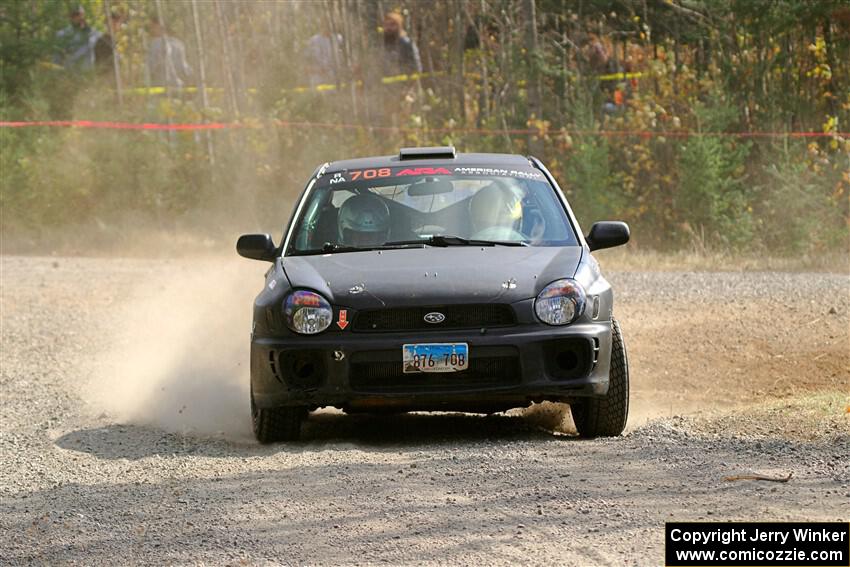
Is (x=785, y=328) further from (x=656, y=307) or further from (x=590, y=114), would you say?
(x=590, y=114)

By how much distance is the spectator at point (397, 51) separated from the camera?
27.4m

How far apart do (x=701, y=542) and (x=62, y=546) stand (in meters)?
2.52

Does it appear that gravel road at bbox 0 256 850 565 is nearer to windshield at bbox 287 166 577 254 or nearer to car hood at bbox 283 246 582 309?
car hood at bbox 283 246 582 309

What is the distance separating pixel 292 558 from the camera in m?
5.57

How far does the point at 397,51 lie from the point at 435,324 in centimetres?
2046

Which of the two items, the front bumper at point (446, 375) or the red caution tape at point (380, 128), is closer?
the front bumper at point (446, 375)

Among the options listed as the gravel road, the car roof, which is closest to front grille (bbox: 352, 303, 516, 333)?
the gravel road

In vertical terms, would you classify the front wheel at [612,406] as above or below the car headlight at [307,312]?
below

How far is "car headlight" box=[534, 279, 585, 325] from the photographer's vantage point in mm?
8008

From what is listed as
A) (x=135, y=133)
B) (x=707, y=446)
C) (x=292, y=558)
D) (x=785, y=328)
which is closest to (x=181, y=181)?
(x=135, y=133)

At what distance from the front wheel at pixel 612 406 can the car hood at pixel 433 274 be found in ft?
1.90

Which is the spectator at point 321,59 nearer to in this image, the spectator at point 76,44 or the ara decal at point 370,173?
the spectator at point 76,44

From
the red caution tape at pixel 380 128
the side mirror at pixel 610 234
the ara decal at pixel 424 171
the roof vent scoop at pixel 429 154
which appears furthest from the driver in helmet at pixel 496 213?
the red caution tape at pixel 380 128

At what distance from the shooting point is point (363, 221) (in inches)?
359
